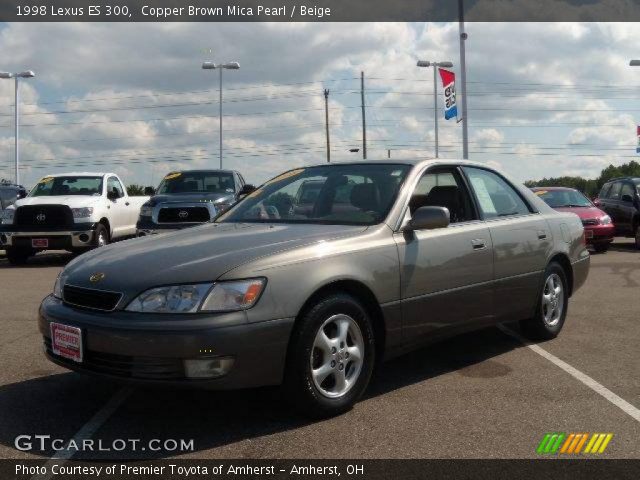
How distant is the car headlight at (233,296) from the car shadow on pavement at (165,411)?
1.85 ft

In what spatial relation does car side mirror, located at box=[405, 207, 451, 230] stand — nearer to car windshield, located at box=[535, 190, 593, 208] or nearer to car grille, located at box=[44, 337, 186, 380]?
car grille, located at box=[44, 337, 186, 380]

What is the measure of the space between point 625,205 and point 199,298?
47.6ft

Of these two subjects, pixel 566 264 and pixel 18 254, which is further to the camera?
pixel 18 254

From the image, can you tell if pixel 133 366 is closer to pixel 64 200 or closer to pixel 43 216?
pixel 43 216

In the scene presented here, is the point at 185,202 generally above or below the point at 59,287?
above

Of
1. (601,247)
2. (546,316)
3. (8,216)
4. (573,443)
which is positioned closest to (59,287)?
(573,443)

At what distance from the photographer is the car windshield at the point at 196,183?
531 inches

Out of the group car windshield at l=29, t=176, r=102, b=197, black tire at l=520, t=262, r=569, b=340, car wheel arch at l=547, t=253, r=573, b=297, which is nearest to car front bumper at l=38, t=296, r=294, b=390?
black tire at l=520, t=262, r=569, b=340

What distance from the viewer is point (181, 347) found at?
3375 millimetres

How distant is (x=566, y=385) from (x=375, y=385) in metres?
1.26

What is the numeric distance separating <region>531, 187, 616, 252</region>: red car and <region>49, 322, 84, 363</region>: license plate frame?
38.1ft

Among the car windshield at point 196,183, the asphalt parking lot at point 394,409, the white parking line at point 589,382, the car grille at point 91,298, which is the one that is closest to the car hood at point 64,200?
the car windshield at point 196,183

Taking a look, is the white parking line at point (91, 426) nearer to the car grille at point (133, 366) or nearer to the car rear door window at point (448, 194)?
the car grille at point (133, 366)

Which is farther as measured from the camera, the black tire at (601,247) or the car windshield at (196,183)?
the black tire at (601,247)
